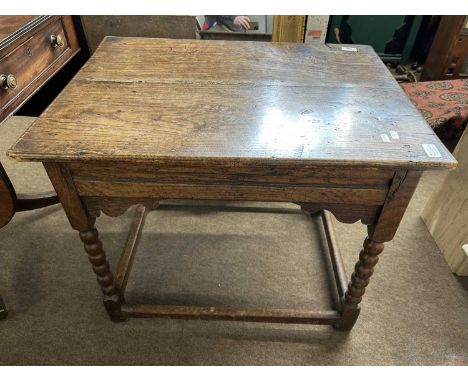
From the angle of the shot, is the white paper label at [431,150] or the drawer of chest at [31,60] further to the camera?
the drawer of chest at [31,60]

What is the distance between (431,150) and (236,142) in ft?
1.37

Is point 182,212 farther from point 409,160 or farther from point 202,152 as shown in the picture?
point 409,160

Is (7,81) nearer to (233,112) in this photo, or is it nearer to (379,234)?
(233,112)

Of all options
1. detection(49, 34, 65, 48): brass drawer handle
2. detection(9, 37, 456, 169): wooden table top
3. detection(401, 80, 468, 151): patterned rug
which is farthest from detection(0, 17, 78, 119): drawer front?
detection(401, 80, 468, 151): patterned rug

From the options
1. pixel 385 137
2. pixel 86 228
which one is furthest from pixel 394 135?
pixel 86 228

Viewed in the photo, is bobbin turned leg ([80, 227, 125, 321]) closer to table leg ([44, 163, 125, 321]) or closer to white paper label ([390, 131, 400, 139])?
table leg ([44, 163, 125, 321])

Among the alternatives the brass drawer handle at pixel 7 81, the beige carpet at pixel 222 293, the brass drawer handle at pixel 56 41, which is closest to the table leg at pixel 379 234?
the beige carpet at pixel 222 293

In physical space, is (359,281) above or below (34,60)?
below

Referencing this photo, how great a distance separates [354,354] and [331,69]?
94 cm

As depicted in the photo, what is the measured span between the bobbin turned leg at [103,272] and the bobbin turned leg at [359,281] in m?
0.75

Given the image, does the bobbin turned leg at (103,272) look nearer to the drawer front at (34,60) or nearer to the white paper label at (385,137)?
the drawer front at (34,60)

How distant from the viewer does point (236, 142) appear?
2.49 feet

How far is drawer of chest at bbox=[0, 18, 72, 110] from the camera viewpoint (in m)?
1.07

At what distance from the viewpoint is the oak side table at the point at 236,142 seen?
0.73 meters
